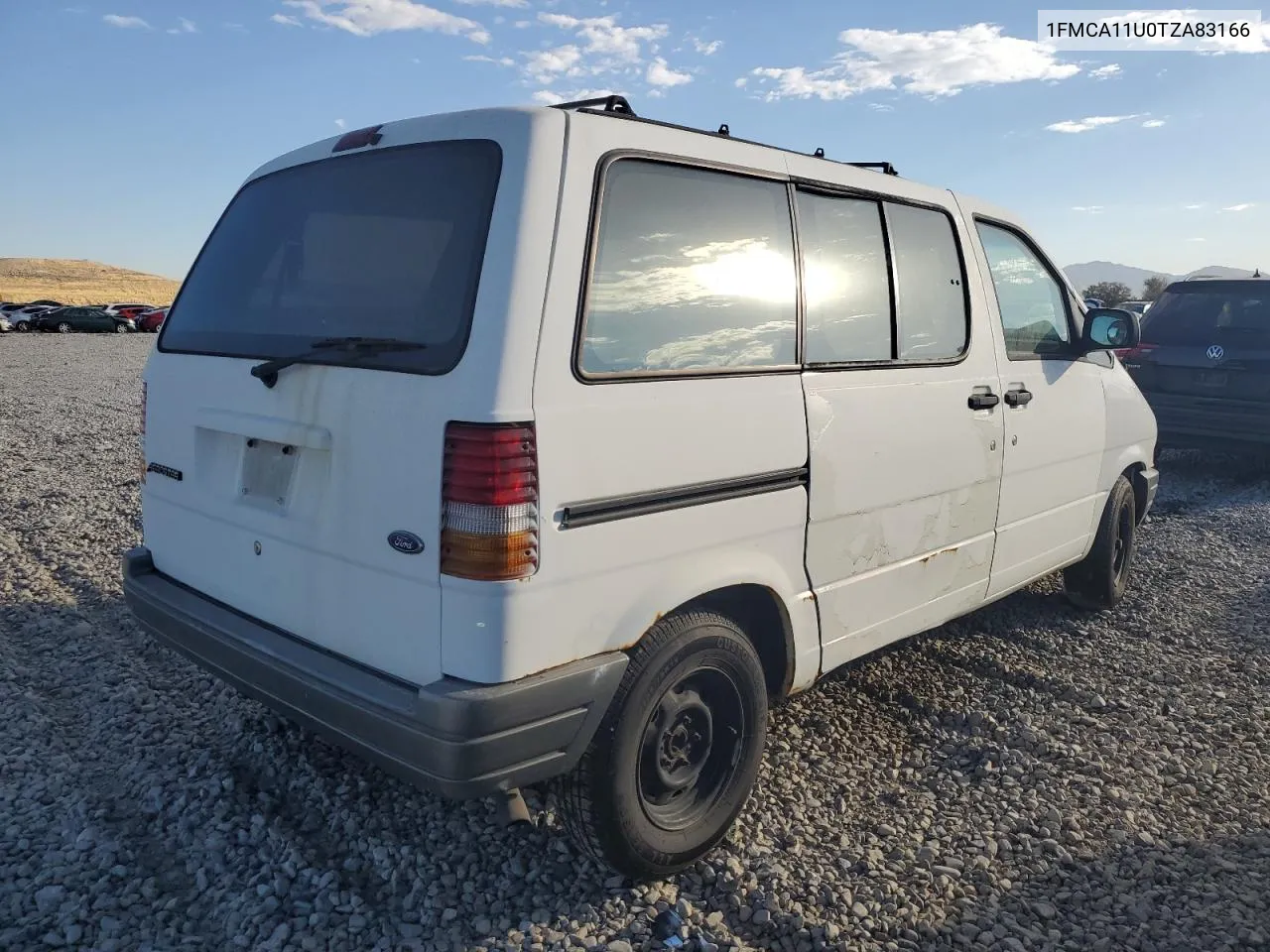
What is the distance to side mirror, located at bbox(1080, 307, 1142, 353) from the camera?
441 centimetres

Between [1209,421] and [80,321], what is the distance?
41.6 metres

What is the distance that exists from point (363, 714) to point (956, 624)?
3609 millimetres

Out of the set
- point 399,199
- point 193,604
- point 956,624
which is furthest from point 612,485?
point 956,624

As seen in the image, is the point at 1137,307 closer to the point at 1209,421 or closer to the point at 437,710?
the point at 1209,421

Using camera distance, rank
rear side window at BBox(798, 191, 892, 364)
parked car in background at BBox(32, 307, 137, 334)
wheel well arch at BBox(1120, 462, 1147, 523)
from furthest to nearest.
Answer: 1. parked car in background at BBox(32, 307, 137, 334)
2. wheel well arch at BBox(1120, 462, 1147, 523)
3. rear side window at BBox(798, 191, 892, 364)

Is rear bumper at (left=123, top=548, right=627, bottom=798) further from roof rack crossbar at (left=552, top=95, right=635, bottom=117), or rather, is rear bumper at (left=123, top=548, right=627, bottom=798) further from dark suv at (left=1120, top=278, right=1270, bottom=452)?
dark suv at (left=1120, top=278, right=1270, bottom=452)

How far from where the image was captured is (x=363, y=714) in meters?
2.35

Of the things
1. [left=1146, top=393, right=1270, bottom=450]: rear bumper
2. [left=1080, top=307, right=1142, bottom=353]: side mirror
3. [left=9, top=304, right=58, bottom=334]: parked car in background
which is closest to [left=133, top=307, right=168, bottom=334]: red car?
[left=9, top=304, right=58, bottom=334]: parked car in background

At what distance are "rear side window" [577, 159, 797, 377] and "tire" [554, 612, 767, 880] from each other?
76 centimetres

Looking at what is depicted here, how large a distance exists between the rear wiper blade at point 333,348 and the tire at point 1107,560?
4.11 meters

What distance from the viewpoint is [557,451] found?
2.27 metres

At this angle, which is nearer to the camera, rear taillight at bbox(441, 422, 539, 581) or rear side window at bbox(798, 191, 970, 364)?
rear taillight at bbox(441, 422, 539, 581)

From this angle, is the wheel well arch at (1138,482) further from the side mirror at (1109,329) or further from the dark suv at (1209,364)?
the dark suv at (1209,364)

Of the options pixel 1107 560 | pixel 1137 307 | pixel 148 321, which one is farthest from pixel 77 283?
pixel 1107 560
